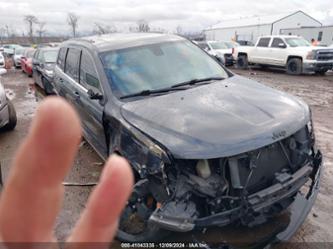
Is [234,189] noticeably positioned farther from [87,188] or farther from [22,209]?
[87,188]

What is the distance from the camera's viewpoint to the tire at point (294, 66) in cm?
1343

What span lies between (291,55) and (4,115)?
1237cm

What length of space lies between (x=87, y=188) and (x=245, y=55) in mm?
14752

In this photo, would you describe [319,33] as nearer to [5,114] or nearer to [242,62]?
[242,62]

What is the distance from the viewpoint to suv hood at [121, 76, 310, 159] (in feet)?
7.22

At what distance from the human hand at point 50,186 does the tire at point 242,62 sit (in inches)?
673

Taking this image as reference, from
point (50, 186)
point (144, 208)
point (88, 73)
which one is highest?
point (50, 186)

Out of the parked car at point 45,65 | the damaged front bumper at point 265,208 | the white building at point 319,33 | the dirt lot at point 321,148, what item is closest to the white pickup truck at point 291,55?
the dirt lot at point 321,148

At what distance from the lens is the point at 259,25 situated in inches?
1816

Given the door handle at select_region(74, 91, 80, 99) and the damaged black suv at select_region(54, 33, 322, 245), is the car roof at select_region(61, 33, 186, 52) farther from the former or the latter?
the door handle at select_region(74, 91, 80, 99)

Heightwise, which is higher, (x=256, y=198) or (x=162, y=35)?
(x=162, y=35)

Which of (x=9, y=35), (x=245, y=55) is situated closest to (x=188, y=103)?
(x=245, y=55)

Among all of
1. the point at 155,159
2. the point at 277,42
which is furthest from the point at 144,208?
the point at 277,42

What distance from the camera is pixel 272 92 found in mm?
3160
